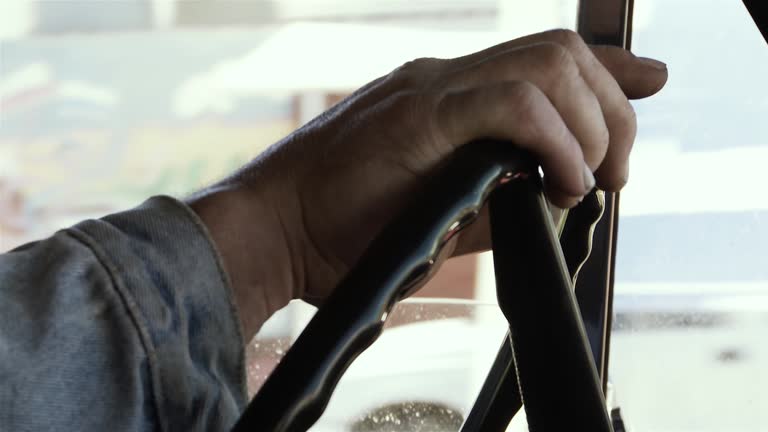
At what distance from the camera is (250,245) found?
46 centimetres

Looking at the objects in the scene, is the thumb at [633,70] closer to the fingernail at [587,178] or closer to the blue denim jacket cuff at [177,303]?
the fingernail at [587,178]

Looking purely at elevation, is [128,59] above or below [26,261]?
below

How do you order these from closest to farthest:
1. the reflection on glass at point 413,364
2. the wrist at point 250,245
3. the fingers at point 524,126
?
the fingers at point 524,126
the wrist at point 250,245
the reflection on glass at point 413,364

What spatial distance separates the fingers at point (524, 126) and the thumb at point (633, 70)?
0.19 ft

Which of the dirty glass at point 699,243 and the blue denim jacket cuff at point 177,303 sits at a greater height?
the blue denim jacket cuff at point 177,303

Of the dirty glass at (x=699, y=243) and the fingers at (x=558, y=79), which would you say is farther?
the dirty glass at (x=699, y=243)

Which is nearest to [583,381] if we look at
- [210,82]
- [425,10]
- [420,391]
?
[420,391]

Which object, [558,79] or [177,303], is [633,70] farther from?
[177,303]

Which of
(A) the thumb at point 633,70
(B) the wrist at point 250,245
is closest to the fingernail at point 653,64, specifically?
(A) the thumb at point 633,70

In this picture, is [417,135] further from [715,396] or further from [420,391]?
[715,396]

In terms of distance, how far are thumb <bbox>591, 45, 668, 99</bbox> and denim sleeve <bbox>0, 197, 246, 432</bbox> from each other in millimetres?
184

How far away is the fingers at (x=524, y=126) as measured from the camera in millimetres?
326

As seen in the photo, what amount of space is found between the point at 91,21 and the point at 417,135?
217 centimetres

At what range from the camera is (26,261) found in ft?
1.21
